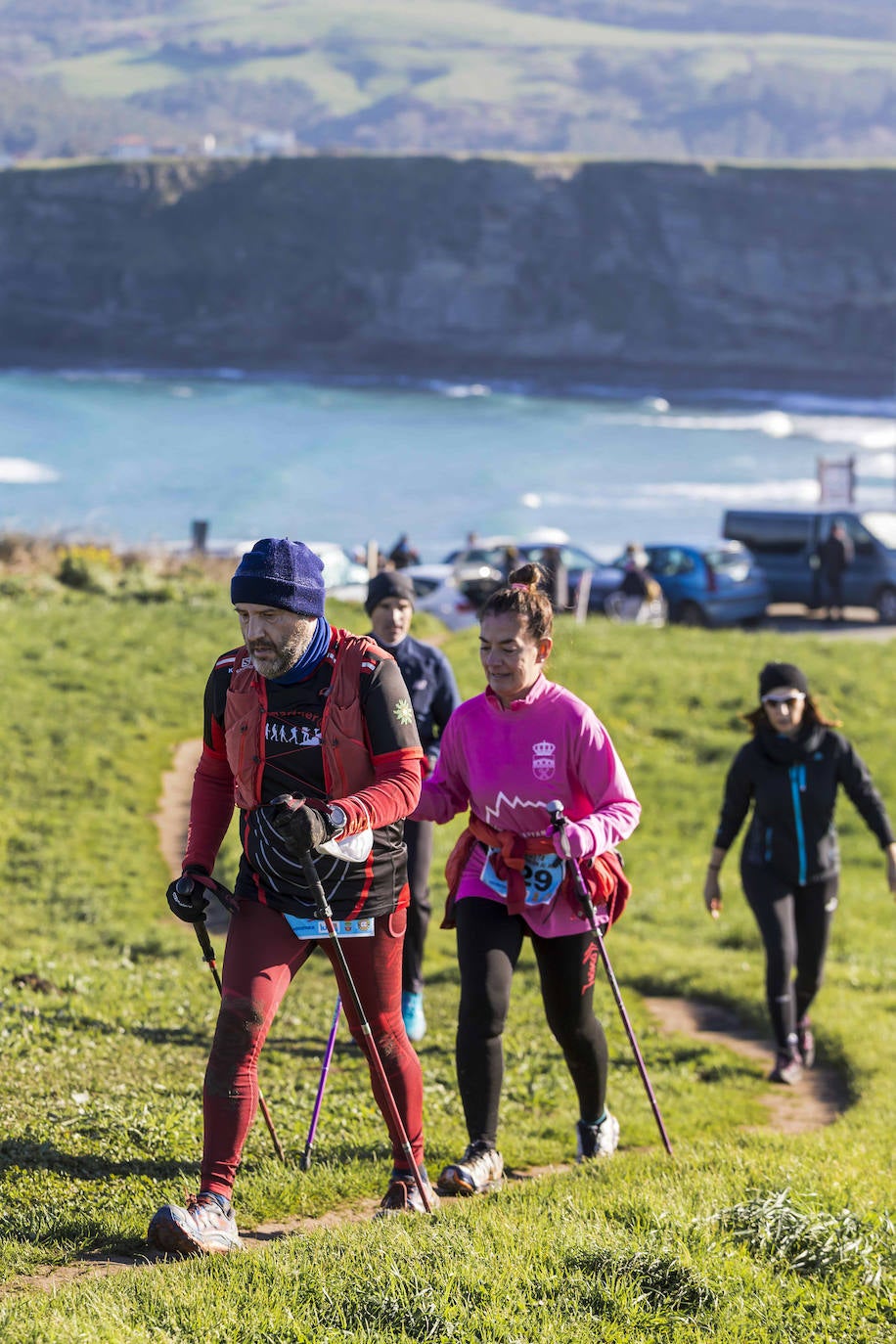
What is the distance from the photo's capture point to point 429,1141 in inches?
262

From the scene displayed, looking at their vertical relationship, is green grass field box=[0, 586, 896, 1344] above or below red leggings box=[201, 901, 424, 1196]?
below

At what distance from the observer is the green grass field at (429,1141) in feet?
14.5

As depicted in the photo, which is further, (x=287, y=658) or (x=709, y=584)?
(x=709, y=584)

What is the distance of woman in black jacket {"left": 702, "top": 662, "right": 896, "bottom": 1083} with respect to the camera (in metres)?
8.05

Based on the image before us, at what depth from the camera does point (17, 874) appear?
1244cm

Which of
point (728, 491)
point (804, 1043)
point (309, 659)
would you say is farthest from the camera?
point (728, 491)

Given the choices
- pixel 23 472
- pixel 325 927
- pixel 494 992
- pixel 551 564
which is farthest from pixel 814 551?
pixel 23 472

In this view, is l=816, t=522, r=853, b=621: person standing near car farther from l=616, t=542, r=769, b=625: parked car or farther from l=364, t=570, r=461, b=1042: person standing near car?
l=364, t=570, r=461, b=1042: person standing near car

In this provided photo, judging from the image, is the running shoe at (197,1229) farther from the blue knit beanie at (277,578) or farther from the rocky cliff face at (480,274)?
the rocky cliff face at (480,274)

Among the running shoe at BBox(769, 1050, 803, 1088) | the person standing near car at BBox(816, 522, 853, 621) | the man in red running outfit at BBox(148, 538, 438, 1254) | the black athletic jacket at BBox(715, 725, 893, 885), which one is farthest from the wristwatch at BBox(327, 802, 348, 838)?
the person standing near car at BBox(816, 522, 853, 621)

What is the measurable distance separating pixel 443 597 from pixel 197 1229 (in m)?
25.8

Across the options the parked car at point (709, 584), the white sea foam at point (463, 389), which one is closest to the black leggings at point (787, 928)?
the parked car at point (709, 584)

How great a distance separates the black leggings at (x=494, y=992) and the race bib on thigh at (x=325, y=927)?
745mm

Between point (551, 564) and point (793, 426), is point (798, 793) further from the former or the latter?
point (793, 426)
